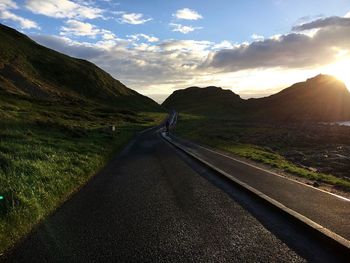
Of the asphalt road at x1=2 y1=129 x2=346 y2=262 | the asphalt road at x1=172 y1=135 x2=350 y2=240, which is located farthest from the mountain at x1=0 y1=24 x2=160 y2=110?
the asphalt road at x1=2 y1=129 x2=346 y2=262

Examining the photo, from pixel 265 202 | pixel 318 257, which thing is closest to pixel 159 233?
pixel 318 257

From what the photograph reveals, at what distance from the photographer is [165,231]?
28.3 ft

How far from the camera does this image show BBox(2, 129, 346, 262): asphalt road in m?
7.16

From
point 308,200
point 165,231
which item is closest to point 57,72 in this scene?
point 308,200

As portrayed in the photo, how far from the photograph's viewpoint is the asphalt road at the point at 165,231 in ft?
23.5

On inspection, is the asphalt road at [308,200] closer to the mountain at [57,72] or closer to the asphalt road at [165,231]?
the asphalt road at [165,231]

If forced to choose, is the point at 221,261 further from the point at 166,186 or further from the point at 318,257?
the point at 166,186

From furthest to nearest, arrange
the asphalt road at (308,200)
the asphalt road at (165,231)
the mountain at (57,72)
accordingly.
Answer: the mountain at (57,72) < the asphalt road at (308,200) < the asphalt road at (165,231)

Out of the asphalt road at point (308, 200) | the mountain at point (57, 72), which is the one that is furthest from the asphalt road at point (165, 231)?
the mountain at point (57, 72)

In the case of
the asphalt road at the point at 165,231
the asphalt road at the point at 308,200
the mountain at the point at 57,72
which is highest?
the mountain at the point at 57,72

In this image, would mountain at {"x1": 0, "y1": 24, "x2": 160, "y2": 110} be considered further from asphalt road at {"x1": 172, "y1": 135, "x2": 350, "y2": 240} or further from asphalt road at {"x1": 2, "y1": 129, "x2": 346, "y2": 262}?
asphalt road at {"x1": 2, "y1": 129, "x2": 346, "y2": 262}

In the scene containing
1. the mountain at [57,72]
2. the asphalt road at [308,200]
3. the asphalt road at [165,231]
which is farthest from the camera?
the mountain at [57,72]

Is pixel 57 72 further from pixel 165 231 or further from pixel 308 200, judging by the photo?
pixel 165 231

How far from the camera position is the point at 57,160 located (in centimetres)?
1709
